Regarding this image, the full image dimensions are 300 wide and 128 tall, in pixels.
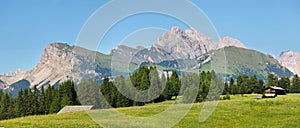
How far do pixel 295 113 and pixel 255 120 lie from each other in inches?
336

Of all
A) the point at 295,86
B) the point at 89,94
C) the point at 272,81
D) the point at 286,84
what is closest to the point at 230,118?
the point at 89,94

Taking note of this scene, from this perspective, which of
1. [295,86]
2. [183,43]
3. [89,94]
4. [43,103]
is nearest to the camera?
[183,43]

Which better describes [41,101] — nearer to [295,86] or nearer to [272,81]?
[272,81]

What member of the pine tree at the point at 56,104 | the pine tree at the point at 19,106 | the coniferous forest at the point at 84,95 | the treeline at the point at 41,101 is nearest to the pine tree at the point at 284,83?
the coniferous forest at the point at 84,95

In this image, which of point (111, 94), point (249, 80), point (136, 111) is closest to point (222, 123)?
point (136, 111)

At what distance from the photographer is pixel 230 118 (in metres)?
52.6

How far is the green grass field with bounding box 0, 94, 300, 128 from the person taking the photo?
1815 inches

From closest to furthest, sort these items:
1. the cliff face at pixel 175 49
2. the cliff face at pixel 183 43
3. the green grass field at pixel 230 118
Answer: the cliff face at pixel 175 49
the cliff face at pixel 183 43
the green grass field at pixel 230 118

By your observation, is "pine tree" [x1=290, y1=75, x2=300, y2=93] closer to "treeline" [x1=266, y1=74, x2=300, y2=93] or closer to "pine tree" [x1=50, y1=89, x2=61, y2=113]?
"treeline" [x1=266, y1=74, x2=300, y2=93]

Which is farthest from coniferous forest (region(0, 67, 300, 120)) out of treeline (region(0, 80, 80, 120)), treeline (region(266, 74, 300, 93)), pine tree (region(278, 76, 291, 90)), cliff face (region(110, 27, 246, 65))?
cliff face (region(110, 27, 246, 65))

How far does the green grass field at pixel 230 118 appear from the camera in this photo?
151ft

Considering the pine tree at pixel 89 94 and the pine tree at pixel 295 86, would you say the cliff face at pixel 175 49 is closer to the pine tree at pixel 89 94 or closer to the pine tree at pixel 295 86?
the pine tree at pixel 89 94

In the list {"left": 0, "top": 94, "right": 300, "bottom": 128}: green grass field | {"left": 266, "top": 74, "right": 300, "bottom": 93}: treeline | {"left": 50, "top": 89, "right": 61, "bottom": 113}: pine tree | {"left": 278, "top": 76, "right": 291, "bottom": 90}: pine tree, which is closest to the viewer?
{"left": 0, "top": 94, "right": 300, "bottom": 128}: green grass field

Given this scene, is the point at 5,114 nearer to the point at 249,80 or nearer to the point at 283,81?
the point at 249,80
